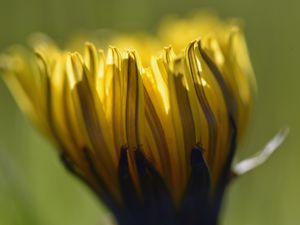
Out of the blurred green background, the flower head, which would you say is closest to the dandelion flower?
the flower head

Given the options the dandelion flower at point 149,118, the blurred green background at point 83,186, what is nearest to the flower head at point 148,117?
the dandelion flower at point 149,118

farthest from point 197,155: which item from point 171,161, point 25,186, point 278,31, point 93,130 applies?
point 278,31

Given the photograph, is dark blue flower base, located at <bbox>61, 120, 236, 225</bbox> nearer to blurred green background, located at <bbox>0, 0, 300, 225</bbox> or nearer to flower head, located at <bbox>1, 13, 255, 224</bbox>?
flower head, located at <bbox>1, 13, 255, 224</bbox>

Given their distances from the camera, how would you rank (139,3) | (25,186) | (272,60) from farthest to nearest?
(139,3) < (272,60) < (25,186)

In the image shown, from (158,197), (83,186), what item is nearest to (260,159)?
(158,197)

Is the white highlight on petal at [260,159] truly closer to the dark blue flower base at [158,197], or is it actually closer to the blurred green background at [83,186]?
the dark blue flower base at [158,197]

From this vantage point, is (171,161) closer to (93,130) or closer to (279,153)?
(93,130)
